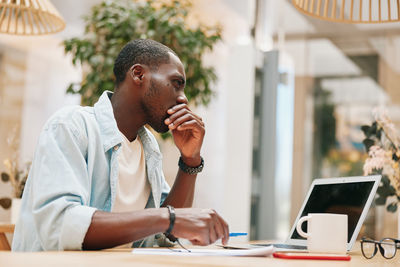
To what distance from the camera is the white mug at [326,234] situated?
4.55 ft

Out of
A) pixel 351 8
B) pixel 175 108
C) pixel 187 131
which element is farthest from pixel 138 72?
pixel 351 8

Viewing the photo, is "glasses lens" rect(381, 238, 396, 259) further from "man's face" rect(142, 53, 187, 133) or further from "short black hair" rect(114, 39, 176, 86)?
"short black hair" rect(114, 39, 176, 86)

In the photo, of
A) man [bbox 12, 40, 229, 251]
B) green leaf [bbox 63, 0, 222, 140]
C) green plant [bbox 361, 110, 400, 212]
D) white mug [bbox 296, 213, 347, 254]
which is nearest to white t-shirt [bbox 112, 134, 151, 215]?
man [bbox 12, 40, 229, 251]

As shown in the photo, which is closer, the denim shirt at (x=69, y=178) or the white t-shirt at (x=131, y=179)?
the denim shirt at (x=69, y=178)

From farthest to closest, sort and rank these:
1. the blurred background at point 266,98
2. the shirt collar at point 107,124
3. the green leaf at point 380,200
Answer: the blurred background at point 266,98 < the green leaf at point 380,200 < the shirt collar at point 107,124

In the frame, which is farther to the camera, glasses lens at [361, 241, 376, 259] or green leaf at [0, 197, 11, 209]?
green leaf at [0, 197, 11, 209]

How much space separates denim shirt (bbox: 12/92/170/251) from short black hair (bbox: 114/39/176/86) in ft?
0.42

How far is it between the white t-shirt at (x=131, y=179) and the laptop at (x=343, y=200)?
444mm

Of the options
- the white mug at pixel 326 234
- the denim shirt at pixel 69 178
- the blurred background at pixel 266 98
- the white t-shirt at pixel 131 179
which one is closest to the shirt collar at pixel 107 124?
the denim shirt at pixel 69 178

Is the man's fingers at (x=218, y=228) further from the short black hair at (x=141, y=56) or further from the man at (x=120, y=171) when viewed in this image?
the short black hair at (x=141, y=56)

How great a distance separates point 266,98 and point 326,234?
8.90 feet

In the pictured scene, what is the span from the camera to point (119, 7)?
347cm

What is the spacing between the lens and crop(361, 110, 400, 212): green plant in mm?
2090

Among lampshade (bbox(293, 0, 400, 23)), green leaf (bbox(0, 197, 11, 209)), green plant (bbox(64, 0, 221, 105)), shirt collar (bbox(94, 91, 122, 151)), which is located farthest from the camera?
green plant (bbox(64, 0, 221, 105))
